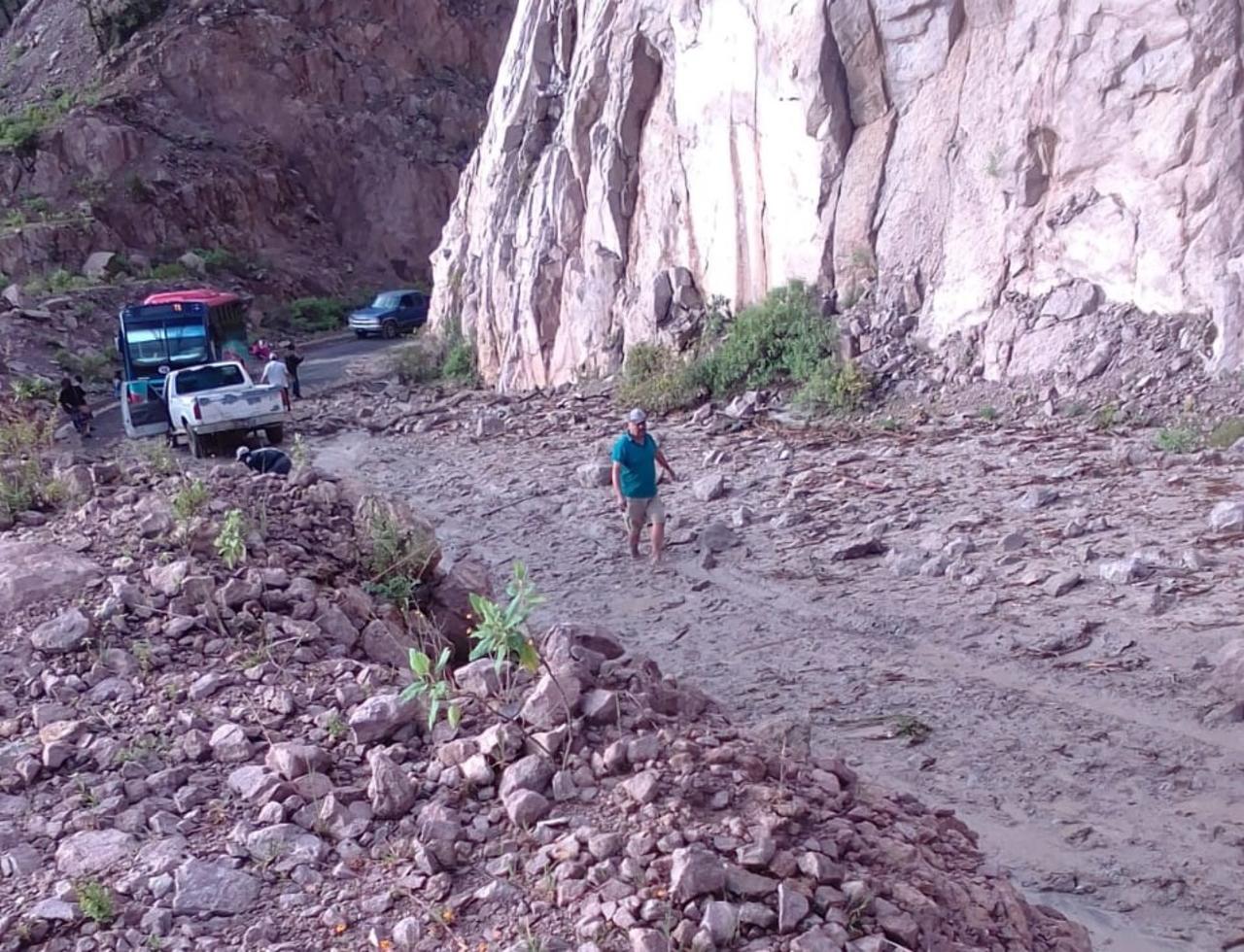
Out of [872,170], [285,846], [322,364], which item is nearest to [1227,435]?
[872,170]

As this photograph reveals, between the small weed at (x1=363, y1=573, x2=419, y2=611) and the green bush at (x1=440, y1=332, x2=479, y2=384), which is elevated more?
the green bush at (x1=440, y1=332, x2=479, y2=384)

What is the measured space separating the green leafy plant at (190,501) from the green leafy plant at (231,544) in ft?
1.47

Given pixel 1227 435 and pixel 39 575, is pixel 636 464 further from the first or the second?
pixel 1227 435

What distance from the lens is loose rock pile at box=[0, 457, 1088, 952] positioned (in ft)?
11.9

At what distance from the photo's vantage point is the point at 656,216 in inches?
788

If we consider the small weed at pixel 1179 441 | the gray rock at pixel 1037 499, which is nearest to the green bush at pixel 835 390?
the small weed at pixel 1179 441

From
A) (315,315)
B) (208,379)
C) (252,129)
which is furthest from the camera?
(252,129)

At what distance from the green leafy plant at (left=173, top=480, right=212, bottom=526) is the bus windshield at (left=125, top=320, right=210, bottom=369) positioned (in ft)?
48.3

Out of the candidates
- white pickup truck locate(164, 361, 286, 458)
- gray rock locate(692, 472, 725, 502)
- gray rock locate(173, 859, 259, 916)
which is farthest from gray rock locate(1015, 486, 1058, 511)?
white pickup truck locate(164, 361, 286, 458)

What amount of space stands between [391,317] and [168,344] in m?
12.6

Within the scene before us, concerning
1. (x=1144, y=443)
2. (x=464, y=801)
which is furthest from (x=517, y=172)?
(x=464, y=801)

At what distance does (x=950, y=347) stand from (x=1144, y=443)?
392 cm

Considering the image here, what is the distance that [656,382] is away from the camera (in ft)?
57.2

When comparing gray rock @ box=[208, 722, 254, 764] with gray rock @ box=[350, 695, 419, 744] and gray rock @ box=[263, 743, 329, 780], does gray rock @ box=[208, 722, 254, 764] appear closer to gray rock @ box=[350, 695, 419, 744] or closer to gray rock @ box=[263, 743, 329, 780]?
gray rock @ box=[263, 743, 329, 780]
